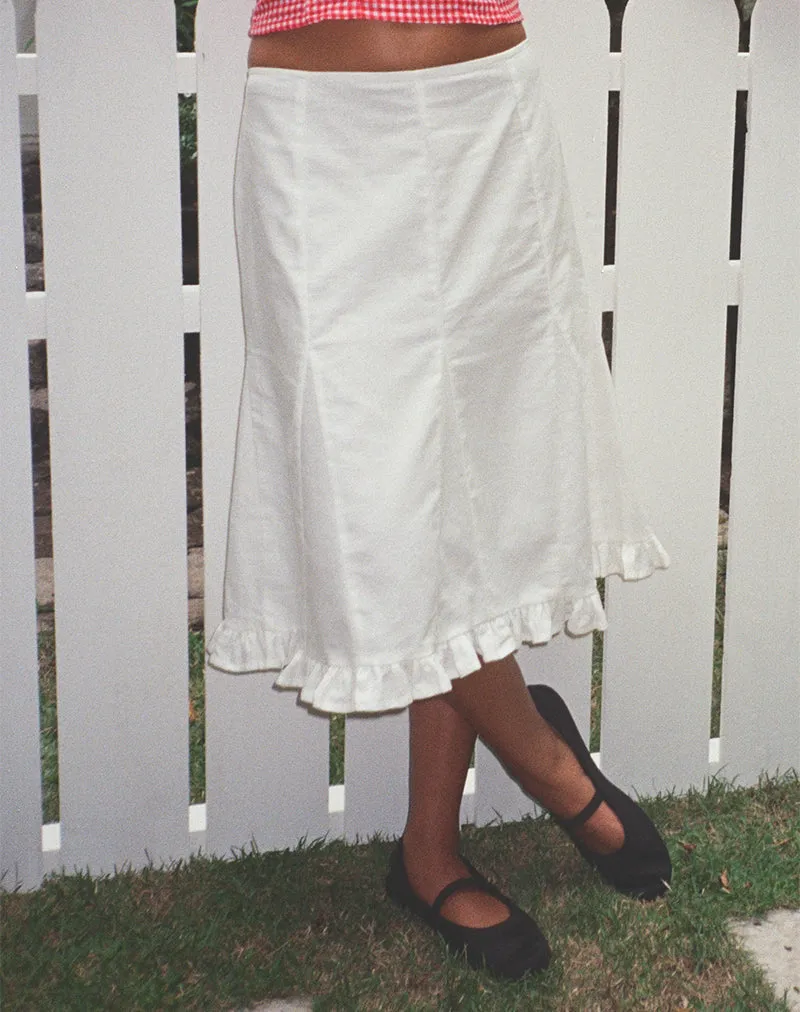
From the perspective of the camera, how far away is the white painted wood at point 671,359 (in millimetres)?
2410

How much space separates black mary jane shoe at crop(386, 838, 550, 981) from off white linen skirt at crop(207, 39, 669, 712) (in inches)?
18.4

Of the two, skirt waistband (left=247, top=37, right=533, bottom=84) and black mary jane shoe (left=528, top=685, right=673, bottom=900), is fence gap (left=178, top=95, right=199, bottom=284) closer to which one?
skirt waistband (left=247, top=37, right=533, bottom=84)

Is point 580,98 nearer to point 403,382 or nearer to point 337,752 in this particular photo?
point 403,382

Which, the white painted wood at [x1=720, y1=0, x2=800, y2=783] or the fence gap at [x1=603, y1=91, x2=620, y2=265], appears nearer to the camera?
the white painted wood at [x1=720, y1=0, x2=800, y2=783]

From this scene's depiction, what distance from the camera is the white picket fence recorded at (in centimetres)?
219

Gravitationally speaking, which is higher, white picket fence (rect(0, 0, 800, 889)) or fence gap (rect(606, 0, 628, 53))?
fence gap (rect(606, 0, 628, 53))

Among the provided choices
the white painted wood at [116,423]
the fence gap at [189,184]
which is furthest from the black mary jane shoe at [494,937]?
the fence gap at [189,184]

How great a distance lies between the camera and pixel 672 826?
8.34 ft

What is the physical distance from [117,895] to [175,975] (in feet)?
0.93

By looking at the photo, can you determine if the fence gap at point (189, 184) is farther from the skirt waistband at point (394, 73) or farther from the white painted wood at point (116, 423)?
the skirt waistband at point (394, 73)

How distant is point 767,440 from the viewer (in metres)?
2.61

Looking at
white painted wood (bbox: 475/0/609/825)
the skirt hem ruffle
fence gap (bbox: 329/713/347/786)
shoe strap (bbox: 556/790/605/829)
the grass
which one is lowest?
fence gap (bbox: 329/713/347/786)

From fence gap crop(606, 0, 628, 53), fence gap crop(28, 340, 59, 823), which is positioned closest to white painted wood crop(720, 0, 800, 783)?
fence gap crop(28, 340, 59, 823)

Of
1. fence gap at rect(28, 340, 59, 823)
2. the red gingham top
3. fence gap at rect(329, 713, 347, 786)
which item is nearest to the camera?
the red gingham top
